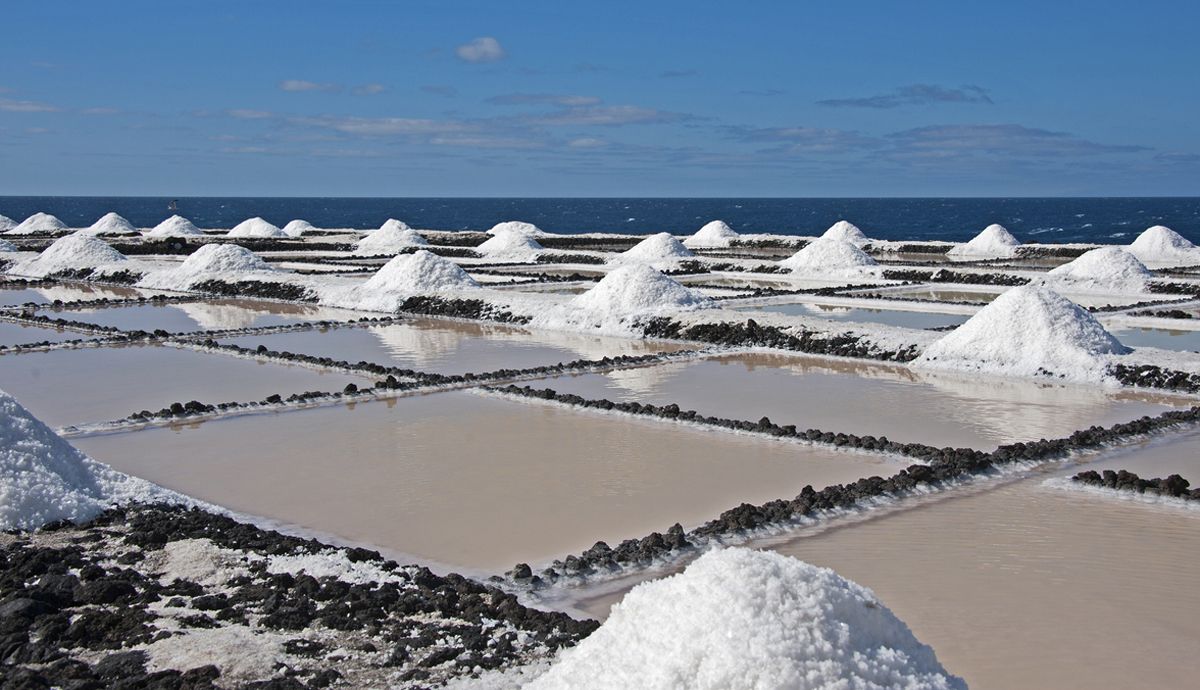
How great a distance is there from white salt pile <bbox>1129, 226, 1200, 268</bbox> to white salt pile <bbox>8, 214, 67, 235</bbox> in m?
28.6

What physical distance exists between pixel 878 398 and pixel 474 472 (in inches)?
141

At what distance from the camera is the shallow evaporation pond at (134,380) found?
8461 mm

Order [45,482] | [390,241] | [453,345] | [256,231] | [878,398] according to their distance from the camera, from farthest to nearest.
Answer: [256,231]
[390,241]
[453,345]
[878,398]
[45,482]

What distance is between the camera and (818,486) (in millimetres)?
6043

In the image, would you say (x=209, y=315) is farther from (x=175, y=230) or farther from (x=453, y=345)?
(x=175, y=230)

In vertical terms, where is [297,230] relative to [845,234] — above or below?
below

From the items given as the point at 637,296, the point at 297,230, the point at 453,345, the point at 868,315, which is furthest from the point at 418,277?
the point at 297,230

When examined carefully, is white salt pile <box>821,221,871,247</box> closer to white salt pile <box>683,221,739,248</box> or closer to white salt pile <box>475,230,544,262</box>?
white salt pile <box>683,221,739,248</box>

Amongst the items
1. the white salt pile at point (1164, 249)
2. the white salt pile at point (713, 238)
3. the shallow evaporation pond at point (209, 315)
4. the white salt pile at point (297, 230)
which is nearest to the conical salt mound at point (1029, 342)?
the shallow evaporation pond at point (209, 315)

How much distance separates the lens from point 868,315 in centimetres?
1420

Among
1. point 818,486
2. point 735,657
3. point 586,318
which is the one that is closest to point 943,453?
point 818,486

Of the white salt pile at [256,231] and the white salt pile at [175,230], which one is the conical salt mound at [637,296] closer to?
the white salt pile at [256,231]

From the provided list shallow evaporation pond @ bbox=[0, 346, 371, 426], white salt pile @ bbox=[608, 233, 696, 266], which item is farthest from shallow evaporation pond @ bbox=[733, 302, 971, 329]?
white salt pile @ bbox=[608, 233, 696, 266]

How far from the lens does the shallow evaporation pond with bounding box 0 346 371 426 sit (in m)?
8.46
